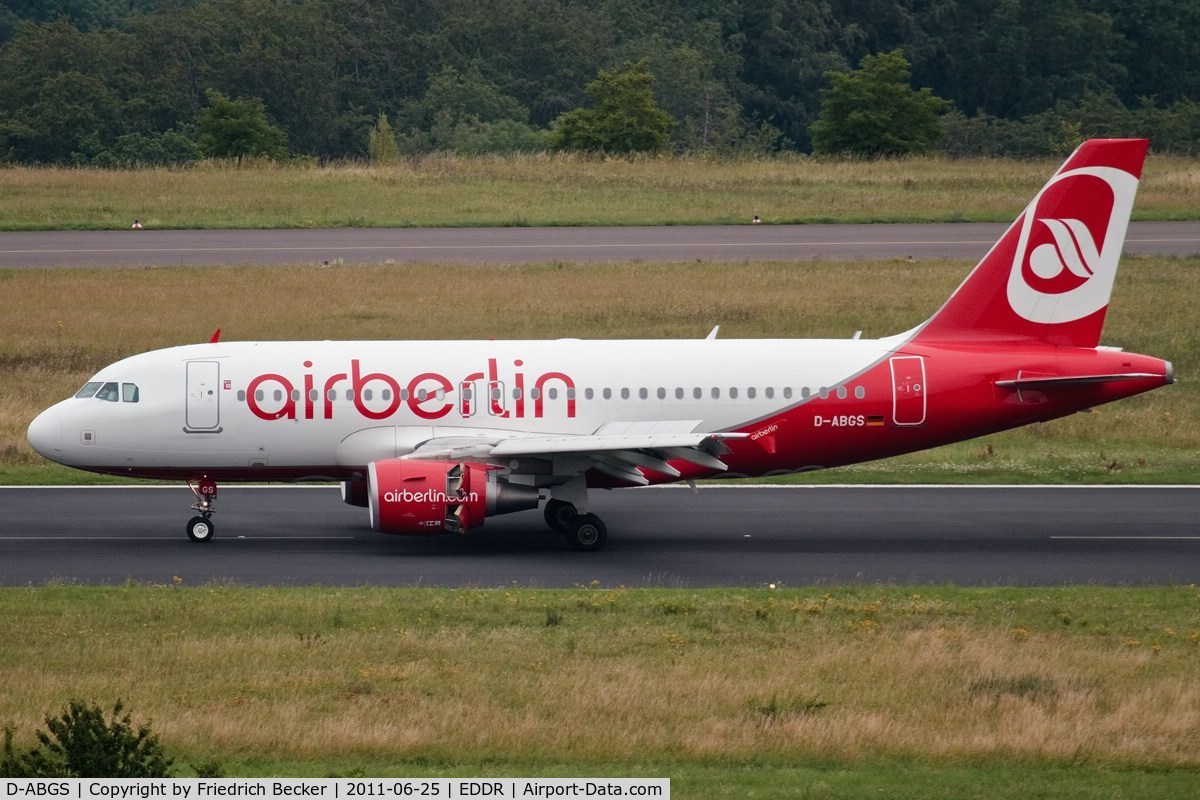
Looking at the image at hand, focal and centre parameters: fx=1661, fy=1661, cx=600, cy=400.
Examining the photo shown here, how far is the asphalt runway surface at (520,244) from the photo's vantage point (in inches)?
2301

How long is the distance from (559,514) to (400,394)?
11.6 ft

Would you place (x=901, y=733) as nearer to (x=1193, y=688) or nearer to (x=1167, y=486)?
(x=1193, y=688)

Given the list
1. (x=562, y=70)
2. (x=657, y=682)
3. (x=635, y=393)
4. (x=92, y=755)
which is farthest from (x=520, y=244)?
(x=562, y=70)

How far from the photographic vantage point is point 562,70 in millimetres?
110750

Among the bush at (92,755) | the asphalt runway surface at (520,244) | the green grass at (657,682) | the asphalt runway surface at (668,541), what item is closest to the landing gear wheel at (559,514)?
the asphalt runway surface at (668,541)

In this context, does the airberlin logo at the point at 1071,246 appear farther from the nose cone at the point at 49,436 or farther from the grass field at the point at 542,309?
the nose cone at the point at 49,436

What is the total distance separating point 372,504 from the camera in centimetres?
2742

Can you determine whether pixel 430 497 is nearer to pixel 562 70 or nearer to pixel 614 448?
pixel 614 448

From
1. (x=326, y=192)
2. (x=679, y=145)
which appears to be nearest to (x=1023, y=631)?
(x=326, y=192)

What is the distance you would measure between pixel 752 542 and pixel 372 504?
6.86 m

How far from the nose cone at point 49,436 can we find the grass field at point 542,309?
921cm

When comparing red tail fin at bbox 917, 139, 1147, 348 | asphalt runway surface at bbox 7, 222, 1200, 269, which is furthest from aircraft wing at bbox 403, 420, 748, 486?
asphalt runway surface at bbox 7, 222, 1200, 269

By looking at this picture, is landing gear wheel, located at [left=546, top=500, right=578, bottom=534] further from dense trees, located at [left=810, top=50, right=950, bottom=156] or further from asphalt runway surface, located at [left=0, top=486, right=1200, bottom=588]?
dense trees, located at [left=810, top=50, right=950, bottom=156]

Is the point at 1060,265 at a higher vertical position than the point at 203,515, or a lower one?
higher
